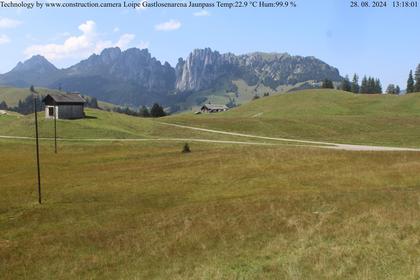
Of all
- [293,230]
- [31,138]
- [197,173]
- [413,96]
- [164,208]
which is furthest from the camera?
[413,96]

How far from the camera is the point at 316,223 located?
1166 inches

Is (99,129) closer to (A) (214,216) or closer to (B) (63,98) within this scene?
(B) (63,98)

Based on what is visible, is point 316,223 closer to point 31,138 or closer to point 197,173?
point 197,173

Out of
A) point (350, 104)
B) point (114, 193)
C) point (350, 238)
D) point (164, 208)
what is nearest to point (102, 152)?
point (114, 193)

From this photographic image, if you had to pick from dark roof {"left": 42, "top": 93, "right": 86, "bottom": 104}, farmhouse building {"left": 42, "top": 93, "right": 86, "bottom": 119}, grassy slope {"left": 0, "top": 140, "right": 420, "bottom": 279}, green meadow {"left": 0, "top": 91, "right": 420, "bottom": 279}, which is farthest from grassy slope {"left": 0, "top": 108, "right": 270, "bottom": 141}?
grassy slope {"left": 0, "top": 140, "right": 420, "bottom": 279}

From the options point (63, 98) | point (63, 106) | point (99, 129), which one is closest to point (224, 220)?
Answer: point (99, 129)

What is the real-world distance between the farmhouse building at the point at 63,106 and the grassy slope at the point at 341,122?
1166 inches

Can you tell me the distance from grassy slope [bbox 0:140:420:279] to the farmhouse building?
2362 inches

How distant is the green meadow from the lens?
2362 centimetres

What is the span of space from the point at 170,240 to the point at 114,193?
1772 centimetres

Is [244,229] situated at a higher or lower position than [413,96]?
lower

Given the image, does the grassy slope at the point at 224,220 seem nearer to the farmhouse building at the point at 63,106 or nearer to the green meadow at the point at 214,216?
the green meadow at the point at 214,216

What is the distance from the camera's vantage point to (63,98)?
119875 millimetres

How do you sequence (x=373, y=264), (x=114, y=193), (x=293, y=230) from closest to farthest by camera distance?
(x=373, y=264) < (x=293, y=230) < (x=114, y=193)
